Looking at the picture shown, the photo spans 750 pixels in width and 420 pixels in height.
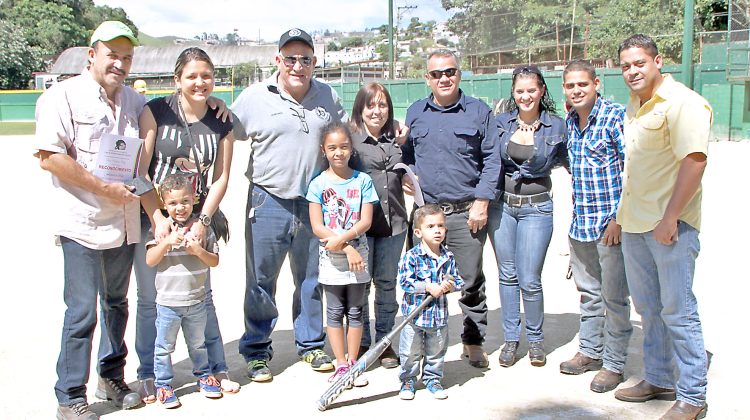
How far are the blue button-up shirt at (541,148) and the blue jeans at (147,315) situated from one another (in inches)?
79.5

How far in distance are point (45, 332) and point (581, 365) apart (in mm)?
3907

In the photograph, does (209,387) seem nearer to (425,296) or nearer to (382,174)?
(425,296)

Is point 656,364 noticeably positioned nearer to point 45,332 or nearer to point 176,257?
point 176,257

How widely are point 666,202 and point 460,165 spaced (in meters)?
1.38

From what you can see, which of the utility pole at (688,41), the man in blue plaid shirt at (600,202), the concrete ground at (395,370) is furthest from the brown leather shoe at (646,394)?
the utility pole at (688,41)

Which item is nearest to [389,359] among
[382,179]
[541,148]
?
[382,179]

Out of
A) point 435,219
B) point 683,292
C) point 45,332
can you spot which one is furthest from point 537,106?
point 45,332

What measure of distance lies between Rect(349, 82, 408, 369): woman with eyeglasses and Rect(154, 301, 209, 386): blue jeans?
1.10m

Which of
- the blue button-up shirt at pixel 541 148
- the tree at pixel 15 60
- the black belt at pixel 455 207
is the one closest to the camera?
the blue button-up shirt at pixel 541 148

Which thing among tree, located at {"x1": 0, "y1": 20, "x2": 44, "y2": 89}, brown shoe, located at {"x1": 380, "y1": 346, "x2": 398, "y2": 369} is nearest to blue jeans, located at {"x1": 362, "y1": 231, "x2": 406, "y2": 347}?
brown shoe, located at {"x1": 380, "y1": 346, "x2": 398, "y2": 369}

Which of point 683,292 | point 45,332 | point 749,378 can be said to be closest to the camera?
point 683,292

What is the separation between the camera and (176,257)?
14.2 feet

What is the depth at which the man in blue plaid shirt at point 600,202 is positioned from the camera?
4504 mm

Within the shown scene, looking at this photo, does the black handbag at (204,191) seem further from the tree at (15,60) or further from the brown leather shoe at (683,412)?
the tree at (15,60)
